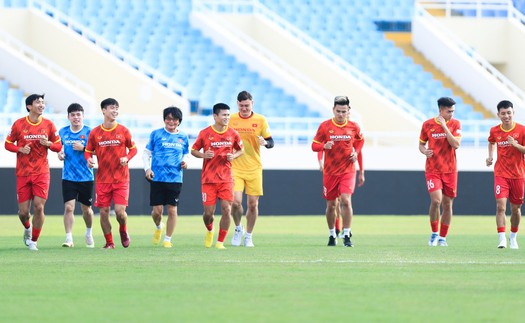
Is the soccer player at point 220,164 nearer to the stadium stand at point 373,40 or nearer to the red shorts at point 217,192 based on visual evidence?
the red shorts at point 217,192

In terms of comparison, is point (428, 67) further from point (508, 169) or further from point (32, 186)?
point (32, 186)

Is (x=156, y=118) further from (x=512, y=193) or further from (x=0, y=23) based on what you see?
(x=512, y=193)

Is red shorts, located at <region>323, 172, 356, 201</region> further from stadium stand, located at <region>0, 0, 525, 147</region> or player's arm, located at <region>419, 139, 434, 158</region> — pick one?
stadium stand, located at <region>0, 0, 525, 147</region>

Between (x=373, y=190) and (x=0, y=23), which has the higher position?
(x=0, y=23)

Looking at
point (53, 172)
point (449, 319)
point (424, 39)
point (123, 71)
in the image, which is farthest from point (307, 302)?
point (424, 39)

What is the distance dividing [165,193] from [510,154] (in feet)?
15.3

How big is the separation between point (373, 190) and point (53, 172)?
725 cm

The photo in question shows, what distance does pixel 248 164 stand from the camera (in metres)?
19.5

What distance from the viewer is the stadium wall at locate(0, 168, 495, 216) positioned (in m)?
30.9

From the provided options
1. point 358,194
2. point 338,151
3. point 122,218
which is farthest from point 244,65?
point 122,218

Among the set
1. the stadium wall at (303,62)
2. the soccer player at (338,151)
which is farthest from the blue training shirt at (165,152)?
the stadium wall at (303,62)

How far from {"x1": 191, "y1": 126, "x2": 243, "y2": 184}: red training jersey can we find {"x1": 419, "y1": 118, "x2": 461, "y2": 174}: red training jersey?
2.71 metres

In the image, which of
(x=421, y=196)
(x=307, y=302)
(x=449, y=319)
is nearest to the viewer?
(x=449, y=319)

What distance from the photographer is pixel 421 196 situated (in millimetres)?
32125
